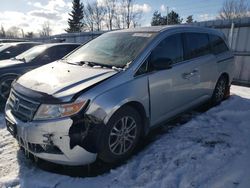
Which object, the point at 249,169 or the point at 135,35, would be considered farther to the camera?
the point at 135,35

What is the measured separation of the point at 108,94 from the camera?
2.95m

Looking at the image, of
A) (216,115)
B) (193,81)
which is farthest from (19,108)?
(216,115)

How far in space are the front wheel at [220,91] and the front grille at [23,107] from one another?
381 centimetres

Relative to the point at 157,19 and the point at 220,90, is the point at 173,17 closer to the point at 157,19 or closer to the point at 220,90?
the point at 157,19

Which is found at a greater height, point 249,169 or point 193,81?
point 193,81

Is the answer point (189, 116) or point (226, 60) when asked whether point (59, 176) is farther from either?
point (226, 60)

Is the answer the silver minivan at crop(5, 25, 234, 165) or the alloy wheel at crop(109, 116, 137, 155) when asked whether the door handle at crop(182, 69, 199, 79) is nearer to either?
the silver minivan at crop(5, 25, 234, 165)

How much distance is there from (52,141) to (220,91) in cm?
404

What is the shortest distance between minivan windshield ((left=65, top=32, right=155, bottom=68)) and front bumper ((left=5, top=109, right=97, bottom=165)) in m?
1.19

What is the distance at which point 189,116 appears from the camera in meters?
4.91

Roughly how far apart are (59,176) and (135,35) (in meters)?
2.35

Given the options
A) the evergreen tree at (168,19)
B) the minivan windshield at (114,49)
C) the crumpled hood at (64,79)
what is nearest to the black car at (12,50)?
the minivan windshield at (114,49)

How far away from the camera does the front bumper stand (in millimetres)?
2760

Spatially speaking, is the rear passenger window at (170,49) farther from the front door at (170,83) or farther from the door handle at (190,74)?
the door handle at (190,74)
